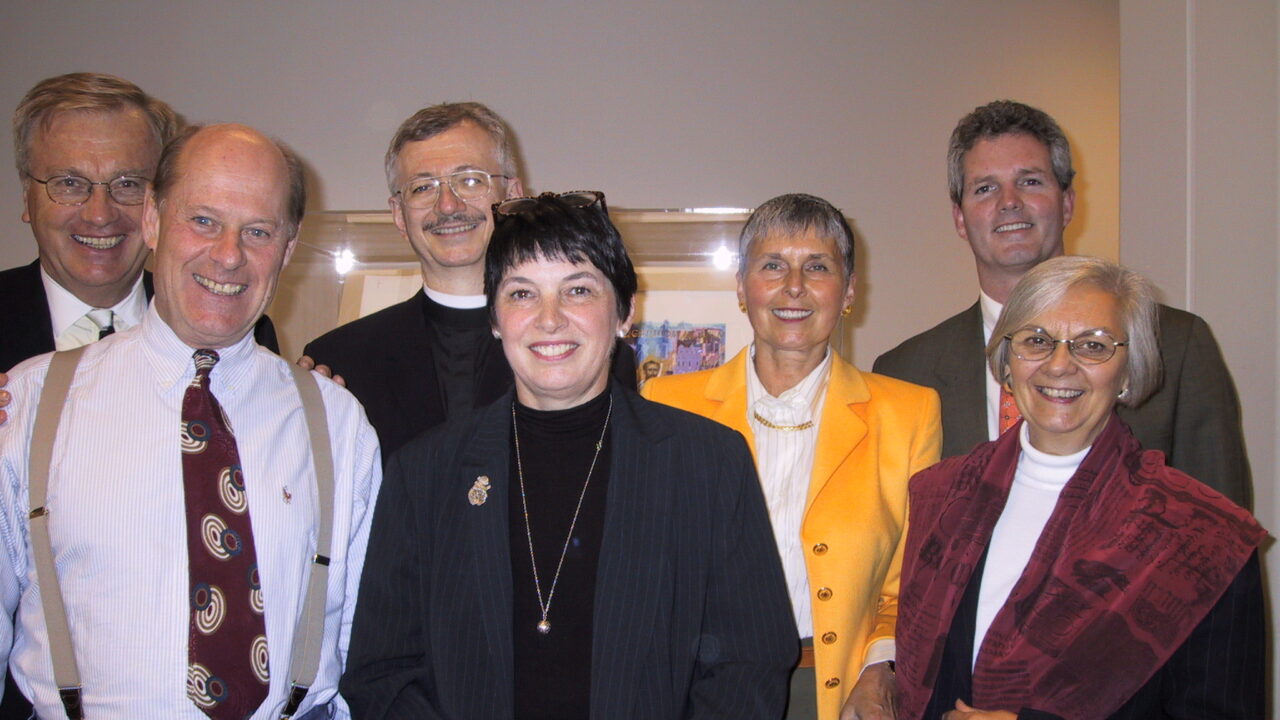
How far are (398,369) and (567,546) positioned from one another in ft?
3.19

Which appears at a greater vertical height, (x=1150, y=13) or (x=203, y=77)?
(x=203, y=77)

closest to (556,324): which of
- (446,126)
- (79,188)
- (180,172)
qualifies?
(180,172)

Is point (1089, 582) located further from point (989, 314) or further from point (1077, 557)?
point (989, 314)

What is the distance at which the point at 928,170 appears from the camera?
441cm

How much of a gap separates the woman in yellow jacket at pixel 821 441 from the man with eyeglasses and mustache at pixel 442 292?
422mm

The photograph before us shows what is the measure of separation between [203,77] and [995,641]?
4491 millimetres

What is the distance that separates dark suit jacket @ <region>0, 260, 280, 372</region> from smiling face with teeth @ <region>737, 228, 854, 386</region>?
1862mm

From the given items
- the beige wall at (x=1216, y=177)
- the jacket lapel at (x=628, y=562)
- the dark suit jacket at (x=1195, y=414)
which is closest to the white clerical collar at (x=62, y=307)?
the jacket lapel at (x=628, y=562)

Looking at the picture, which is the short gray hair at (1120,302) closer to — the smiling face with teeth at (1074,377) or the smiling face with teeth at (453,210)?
the smiling face with teeth at (1074,377)

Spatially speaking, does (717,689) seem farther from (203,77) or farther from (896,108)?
(203,77)

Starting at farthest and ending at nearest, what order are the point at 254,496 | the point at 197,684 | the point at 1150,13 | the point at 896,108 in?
the point at 896,108 → the point at 1150,13 → the point at 254,496 → the point at 197,684

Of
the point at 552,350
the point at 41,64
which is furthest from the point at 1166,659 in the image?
the point at 41,64

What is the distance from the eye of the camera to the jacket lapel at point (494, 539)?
5.38 ft

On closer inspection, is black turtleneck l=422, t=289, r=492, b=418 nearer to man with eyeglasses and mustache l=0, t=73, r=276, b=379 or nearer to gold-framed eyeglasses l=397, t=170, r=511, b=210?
gold-framed eyeglasses l=397, t=170, r=511, b=210
